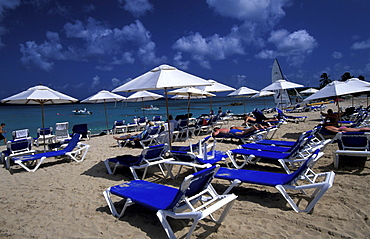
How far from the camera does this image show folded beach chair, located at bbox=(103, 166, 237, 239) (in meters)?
2.49

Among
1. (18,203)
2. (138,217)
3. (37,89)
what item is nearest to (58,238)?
(138,217)

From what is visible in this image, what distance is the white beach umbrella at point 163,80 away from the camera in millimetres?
4785

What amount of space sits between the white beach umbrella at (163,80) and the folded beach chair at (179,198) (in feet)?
6.62

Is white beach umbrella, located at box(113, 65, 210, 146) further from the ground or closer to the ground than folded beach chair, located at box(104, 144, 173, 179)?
further from the ground

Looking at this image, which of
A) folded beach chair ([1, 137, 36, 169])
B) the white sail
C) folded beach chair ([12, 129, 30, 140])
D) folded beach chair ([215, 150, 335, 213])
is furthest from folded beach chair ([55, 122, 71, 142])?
the white sail

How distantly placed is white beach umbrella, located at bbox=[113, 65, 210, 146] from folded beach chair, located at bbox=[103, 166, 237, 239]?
2018 mm

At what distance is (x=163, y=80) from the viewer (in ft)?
16.1

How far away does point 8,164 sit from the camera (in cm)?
601

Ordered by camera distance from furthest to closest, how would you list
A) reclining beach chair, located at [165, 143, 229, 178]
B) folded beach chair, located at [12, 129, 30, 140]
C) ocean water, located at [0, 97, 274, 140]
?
1. ocean water, located at [0, 97, 274, 140]
2. folded beach chair, located at [12, 129, 30, 140]
3. reclining beach chair, located at [165, 143, 229, 178]

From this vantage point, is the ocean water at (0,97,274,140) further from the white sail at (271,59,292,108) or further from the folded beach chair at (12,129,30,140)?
the folded beach chair at (12,129,30,140)

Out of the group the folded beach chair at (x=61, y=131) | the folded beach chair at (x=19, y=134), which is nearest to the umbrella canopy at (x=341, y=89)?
the folded beach chair at (x=61, y=131)

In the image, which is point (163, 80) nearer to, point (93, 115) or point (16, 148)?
point (16, 148)

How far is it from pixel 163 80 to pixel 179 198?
288cm

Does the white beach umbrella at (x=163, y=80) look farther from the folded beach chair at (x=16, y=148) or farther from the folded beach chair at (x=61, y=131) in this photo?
the folded beach chair at (x=61, y=131)
